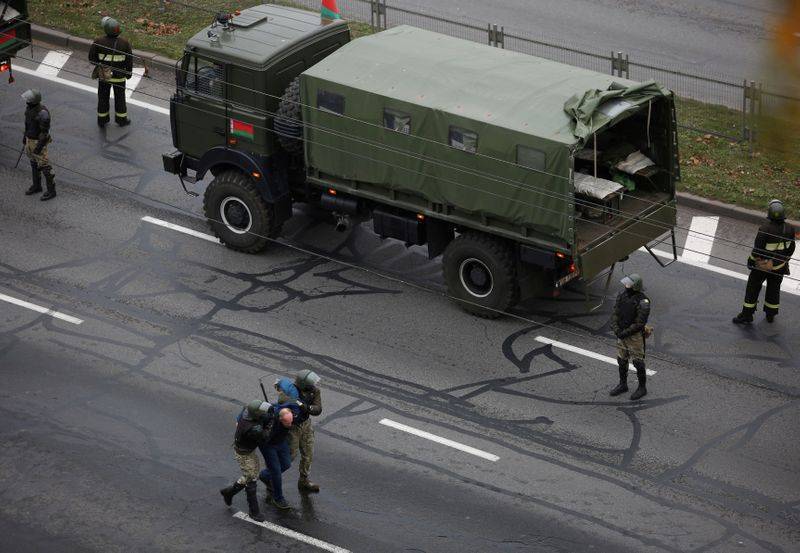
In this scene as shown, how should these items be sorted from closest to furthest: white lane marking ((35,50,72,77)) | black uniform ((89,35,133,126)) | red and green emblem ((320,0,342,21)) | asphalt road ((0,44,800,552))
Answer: asphalt road ((0,44,800,552)) < red and green emblem ((320,0,342,21)) < black uniform ((89,35,133,126)) < white lane marking ((35,50,72,77))

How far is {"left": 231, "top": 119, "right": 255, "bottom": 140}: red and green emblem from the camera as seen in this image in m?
14.8

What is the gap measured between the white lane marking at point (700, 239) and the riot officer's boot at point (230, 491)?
786 cm

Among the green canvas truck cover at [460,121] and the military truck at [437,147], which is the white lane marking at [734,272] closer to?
the military truck at [437,147]

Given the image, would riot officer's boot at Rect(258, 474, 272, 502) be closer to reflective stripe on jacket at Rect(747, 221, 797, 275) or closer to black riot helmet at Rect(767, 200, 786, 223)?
reflective stripe on jacket at Rect(747, 221, 797, 275)

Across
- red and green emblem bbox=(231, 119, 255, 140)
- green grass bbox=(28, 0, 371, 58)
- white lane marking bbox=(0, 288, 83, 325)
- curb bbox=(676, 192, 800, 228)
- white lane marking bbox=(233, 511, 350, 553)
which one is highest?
red and green emblem bbox=(231, 119, 255, 140)

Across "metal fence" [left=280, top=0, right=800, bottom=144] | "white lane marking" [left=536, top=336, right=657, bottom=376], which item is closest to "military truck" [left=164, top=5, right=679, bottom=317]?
"white lane marking" [left=536, top=336, right=657, bottom=376]

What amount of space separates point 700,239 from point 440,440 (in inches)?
248

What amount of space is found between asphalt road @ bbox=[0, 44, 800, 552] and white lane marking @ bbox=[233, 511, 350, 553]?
0.07 meters

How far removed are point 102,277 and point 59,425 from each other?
330cm

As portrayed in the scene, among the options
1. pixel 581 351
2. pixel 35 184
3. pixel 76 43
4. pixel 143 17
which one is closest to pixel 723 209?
pixel 581 351

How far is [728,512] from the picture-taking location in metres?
10.6

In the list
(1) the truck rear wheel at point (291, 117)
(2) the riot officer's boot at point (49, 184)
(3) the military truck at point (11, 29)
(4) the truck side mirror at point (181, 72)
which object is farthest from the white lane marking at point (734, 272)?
(3) the military truck at point (11, 29)

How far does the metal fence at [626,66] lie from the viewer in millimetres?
18188

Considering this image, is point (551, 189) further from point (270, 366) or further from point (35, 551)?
point (35, 551)
